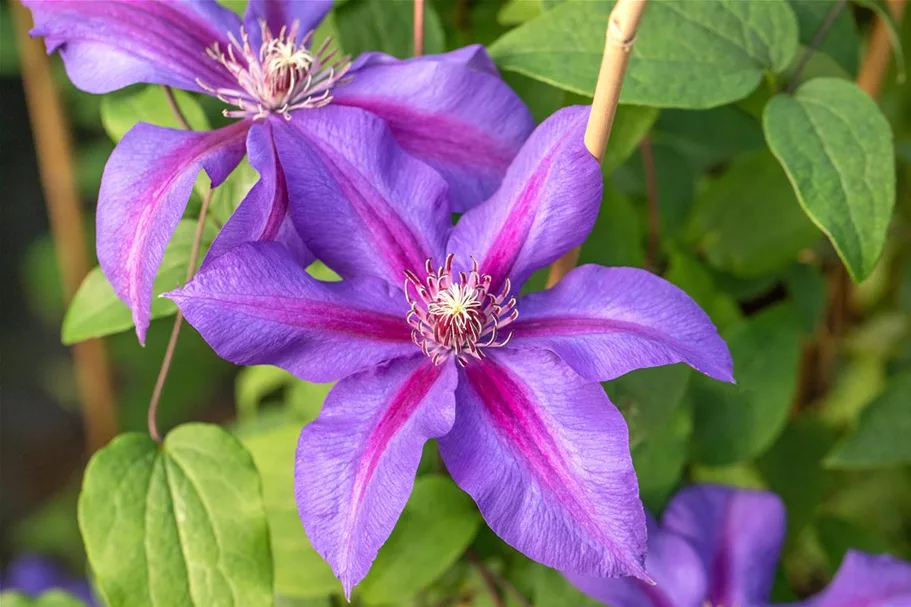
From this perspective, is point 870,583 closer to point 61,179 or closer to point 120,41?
point 120,41

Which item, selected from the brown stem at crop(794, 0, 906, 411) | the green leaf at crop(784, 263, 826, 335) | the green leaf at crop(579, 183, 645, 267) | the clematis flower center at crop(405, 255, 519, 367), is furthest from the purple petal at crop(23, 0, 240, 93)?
the brown stem at crop(794, 0, 906, 411)

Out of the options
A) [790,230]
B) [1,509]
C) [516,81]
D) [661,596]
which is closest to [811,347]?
[790,230]

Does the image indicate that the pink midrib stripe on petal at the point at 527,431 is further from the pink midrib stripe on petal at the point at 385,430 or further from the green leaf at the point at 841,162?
the green leaf at the point at 841,162

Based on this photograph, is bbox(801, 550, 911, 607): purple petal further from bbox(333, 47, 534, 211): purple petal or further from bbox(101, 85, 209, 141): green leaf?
bbox(101, 85, 209, 141): green leaf

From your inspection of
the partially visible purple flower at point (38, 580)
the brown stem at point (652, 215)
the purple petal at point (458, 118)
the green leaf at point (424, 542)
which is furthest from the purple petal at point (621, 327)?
the partially visible purple flower at point (38, 580)

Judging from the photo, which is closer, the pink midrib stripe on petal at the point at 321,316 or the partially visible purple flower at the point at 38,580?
the pink midrib stripe on petal at the point at 321,316
